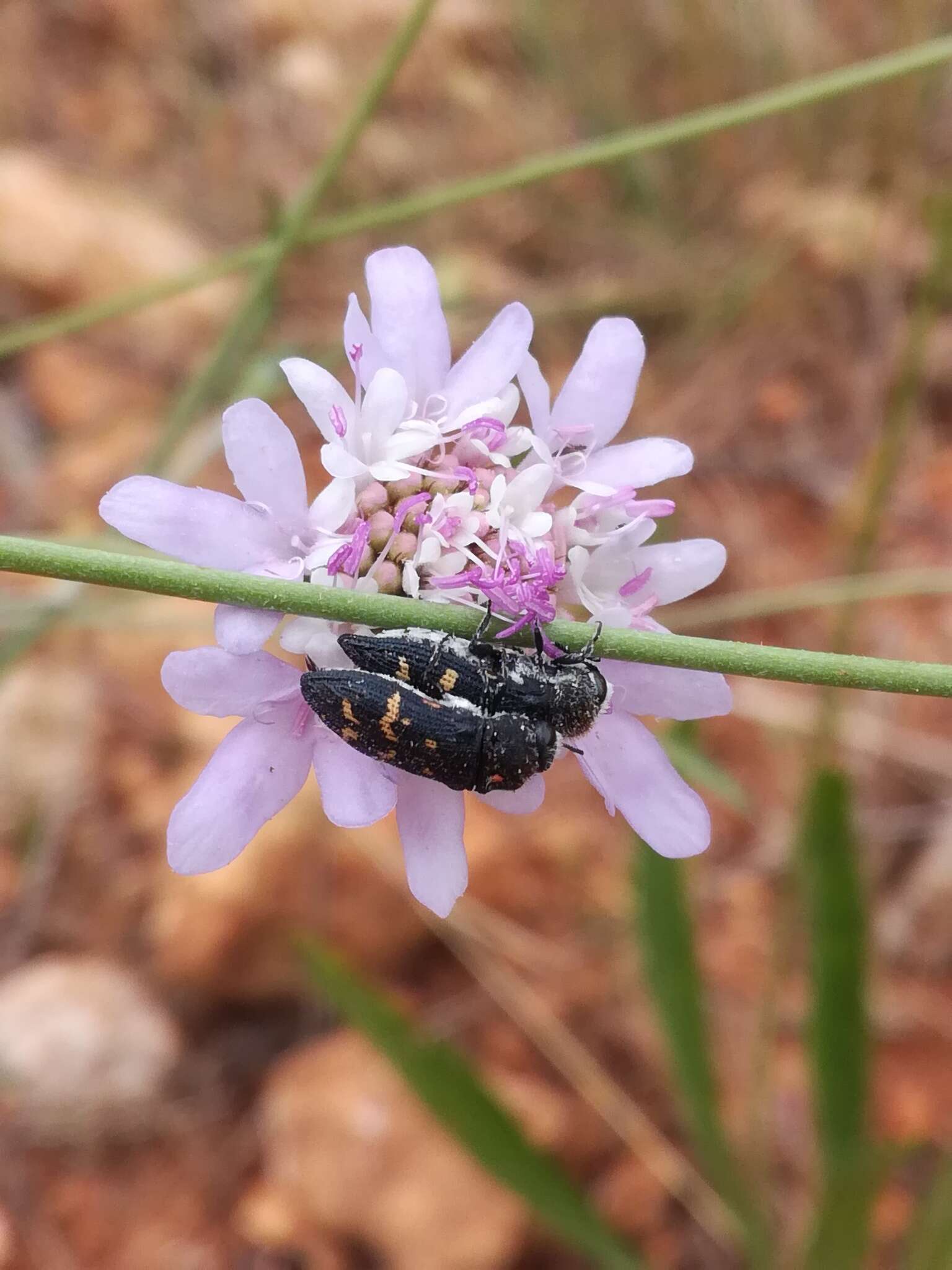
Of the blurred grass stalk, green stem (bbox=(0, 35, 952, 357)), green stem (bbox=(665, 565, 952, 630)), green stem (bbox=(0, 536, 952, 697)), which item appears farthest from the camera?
the blurred grass stalk

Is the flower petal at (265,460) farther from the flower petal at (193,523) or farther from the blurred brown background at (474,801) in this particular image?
the blurred brown background at (474,801)

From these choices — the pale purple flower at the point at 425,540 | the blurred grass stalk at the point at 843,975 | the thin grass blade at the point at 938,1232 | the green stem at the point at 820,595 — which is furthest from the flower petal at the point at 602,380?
the thin grass blade at the point at 938,1232

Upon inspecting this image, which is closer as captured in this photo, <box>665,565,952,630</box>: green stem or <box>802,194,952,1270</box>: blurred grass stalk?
<box>665,565,952,630</box>: green stem

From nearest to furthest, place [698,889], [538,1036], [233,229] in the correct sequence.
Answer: [538,1036], [698,889], [233,229]

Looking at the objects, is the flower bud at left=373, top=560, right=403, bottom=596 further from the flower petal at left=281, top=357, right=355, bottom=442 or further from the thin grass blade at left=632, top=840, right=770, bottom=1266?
the thin grass blade at left=632, top=840, right=770, bottom=1266

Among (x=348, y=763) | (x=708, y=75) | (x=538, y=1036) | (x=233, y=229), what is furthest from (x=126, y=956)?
(x=708, y=75)

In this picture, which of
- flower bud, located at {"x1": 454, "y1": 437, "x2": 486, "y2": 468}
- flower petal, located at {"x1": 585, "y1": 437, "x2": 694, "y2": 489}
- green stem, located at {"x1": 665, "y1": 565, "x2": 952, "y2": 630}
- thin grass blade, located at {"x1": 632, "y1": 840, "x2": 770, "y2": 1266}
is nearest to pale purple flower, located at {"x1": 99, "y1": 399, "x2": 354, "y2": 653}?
flower bud, located at {"x1": 454, "y1": 437, "x2": 486, "y2": 468}

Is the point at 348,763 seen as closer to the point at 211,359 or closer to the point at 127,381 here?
the point at 211,359

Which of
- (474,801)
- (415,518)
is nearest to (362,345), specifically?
(415,518)
